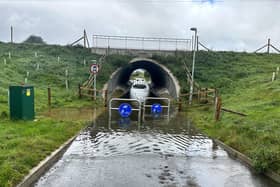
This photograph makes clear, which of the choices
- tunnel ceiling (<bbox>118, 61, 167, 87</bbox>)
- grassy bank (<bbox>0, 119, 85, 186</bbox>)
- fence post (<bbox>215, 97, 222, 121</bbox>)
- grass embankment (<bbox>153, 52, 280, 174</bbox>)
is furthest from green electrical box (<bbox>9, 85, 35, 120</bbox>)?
tunnel ceiling (<bbox>118, 61, 167, 87</bbox>)

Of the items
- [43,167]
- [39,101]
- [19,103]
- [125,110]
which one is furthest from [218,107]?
[39,101]

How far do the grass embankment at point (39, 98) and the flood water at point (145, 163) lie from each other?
637mm

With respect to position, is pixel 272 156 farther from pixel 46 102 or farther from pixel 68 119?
pixel 46 102

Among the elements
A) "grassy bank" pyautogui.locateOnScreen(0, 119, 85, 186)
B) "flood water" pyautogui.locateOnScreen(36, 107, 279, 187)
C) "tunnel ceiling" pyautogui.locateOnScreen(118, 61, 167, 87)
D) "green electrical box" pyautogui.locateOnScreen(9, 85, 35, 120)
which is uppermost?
"tunnel ceiling" pyautogui.locateOnScreen(118, 61, 167, 87)

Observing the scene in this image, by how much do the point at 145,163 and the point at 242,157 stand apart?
274 centimetres

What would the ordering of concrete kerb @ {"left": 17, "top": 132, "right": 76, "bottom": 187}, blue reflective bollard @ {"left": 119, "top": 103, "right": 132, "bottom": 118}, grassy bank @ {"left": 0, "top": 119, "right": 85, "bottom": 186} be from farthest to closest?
blue reflective bollard @ {"left": 119, "top": 103, "right": 132, "bottom": 118} → grassy bank @ {"left": 0, "top": 119, "right": 85, "bottom": 186} → concrete kerb @ {"left": 17, "top": 132, "right": 76, "bottom": 187}

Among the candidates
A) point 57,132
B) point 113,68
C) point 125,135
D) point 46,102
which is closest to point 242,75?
point 113,68

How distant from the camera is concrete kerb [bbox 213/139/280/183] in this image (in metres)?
7.52

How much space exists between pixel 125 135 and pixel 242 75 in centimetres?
2162

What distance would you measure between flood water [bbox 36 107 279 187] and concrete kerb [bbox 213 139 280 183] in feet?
0.56

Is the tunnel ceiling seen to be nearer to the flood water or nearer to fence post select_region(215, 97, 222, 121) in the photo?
fence post select_region(215, 97, 222, 121)

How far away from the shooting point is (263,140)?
A: 927cm

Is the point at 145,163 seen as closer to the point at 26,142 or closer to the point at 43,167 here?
the point at 43,167

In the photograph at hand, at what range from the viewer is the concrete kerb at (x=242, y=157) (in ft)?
24.7
